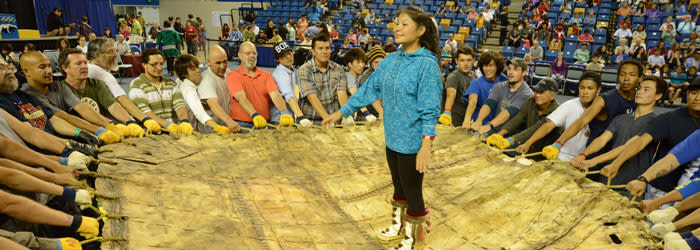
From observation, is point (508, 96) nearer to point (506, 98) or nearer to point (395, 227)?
point (506, 98)

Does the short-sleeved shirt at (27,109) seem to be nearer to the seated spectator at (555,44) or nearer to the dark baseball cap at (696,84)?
the dark baseball cap at (696,84)

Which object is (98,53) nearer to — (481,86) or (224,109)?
(224,109)

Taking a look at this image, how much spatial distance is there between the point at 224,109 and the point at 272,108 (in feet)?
1.27

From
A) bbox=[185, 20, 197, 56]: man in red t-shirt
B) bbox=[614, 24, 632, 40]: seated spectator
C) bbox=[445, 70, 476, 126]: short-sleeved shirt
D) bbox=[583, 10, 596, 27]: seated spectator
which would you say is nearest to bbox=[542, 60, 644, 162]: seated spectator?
bbox=[445, 70, 476, 126]: short-sleeved shirt

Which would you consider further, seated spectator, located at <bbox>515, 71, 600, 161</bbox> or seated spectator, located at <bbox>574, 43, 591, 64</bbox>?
seated spectator, located at <bbox>574, 43, 591, 64</bbox>

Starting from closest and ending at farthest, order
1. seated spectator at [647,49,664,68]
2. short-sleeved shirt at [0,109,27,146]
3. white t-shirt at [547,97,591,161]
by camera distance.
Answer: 1. short-sleeved shirt at [0,109,27,146]
2. white t-shirt at [547,97,591,161]
3. seated spectator at [647,49,664,68]

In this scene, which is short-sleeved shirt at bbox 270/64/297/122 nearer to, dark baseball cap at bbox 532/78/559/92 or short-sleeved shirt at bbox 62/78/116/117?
short-sleeved shirt at bbox 62/78/116/117

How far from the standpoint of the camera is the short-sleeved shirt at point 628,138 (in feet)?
8.85

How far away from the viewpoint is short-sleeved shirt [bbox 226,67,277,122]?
336cm

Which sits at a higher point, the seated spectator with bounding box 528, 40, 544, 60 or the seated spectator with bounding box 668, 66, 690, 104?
the seated spectator with bounding box 528, 40, 544, 60

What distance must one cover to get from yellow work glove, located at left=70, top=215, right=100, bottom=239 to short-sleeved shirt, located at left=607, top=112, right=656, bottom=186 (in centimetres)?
297

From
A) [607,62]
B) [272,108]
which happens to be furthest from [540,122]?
[607,62]

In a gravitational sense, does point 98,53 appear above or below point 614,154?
above

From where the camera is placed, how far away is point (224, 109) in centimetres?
354
